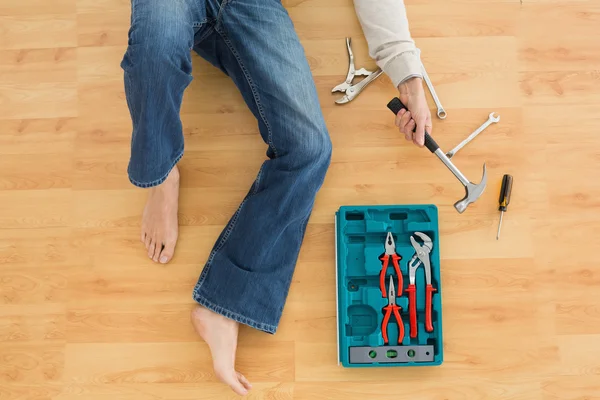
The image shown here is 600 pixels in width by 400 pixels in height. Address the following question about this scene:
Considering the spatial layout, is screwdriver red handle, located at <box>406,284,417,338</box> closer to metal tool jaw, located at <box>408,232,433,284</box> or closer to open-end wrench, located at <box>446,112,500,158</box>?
metal tool jaw, located at <box>408,232,433,284</box>

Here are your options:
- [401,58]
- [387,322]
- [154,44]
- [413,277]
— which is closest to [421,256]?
[413,277]

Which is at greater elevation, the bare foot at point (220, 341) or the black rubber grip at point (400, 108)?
the black rubber grip at point (400, 108)

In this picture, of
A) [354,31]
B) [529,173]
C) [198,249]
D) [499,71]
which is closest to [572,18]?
[499,71]

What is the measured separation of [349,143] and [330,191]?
12 cm

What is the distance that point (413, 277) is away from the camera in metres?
1.14

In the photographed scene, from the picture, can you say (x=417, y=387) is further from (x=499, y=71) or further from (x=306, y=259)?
(x=499, y=71)

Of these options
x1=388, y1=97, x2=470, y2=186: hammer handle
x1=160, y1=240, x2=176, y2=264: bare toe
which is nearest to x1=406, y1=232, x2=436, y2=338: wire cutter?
x1=388, y1=97, x2=470, y2=186: hammer handle

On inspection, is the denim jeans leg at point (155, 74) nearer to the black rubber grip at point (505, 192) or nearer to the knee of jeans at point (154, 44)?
the knee of jeans at point (154, 44)

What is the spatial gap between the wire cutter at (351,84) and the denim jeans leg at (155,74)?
38 centimetres

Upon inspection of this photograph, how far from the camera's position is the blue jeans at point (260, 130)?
0.96 m

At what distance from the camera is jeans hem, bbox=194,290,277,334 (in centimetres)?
114

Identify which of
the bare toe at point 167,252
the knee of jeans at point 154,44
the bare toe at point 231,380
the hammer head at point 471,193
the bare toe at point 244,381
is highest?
the knee of jeans at point 154,44

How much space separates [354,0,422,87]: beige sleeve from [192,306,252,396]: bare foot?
0.61 meters

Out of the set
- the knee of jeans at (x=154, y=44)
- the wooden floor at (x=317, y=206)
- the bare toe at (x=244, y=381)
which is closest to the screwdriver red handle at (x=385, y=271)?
the wooden floor at (x=317, y=206)
